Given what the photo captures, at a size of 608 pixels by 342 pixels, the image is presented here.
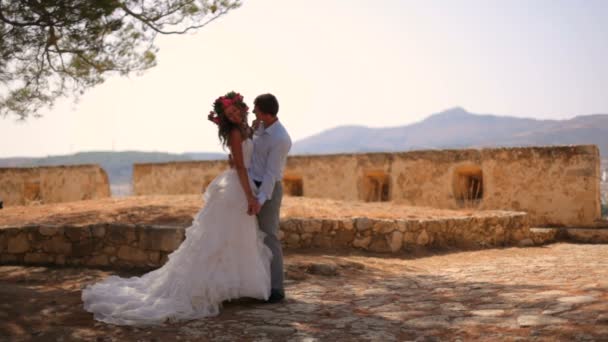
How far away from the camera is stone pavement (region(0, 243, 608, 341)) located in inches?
138

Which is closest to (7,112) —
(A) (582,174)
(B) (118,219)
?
(B) (118,219)

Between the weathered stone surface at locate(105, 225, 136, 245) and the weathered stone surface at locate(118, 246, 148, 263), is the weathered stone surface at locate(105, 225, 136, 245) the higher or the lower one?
the higher one

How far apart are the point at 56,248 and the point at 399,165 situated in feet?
34.0

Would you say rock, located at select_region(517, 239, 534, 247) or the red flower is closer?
the red flower

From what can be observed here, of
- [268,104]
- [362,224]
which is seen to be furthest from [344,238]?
[268,104]

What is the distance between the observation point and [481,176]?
14.8 meters

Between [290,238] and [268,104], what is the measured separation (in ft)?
11.0

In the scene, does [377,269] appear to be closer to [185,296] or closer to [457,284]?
[457,284]

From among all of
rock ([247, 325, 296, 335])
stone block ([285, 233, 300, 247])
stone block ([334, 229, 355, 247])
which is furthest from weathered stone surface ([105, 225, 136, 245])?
rock ([247, 325, 296, 335])

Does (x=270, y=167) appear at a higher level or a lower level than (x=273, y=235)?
higher

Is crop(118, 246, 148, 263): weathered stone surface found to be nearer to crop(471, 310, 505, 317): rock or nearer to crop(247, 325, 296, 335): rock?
crop(247, 325, 296, 335): rock

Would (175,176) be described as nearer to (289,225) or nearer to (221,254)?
(289,225)

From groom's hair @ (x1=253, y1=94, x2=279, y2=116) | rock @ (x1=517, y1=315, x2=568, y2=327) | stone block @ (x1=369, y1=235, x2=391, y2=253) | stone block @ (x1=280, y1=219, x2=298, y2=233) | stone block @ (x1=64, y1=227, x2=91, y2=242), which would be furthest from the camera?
stone block @ (x1=369, y1=235, x2=391, y2=253)

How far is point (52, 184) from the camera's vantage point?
18.4 meters
